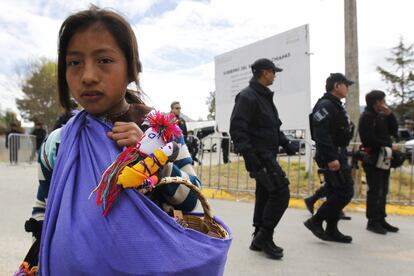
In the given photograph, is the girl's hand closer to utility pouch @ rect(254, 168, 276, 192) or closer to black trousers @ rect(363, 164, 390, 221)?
utility pouch @ rect(254, 168, 276, 192)

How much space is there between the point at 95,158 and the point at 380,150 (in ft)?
14.9

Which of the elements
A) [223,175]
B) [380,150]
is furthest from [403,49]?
[380,150]

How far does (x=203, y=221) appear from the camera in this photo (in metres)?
1.30

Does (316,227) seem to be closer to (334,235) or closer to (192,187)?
(334,235)

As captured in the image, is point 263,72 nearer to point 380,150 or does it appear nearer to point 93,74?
point 380,150

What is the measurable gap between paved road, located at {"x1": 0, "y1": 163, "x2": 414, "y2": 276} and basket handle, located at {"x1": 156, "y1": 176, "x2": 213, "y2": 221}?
2.30 m

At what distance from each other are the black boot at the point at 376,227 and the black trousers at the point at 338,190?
91 cm

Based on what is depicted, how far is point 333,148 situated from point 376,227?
1.46m

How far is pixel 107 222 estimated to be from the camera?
3.34ft

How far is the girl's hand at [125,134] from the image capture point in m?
1.16

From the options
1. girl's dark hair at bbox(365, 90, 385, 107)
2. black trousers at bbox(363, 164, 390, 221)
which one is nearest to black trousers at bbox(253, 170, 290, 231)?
black trousers at bbox(363, 164, 390, 221)

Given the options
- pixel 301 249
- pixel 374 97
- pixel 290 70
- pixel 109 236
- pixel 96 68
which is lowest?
pixel 301 249

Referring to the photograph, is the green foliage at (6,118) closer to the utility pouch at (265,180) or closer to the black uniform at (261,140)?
the black uniform at (261,140)

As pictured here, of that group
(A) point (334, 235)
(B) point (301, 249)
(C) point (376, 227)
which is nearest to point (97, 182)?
(B) point (301, 249)
